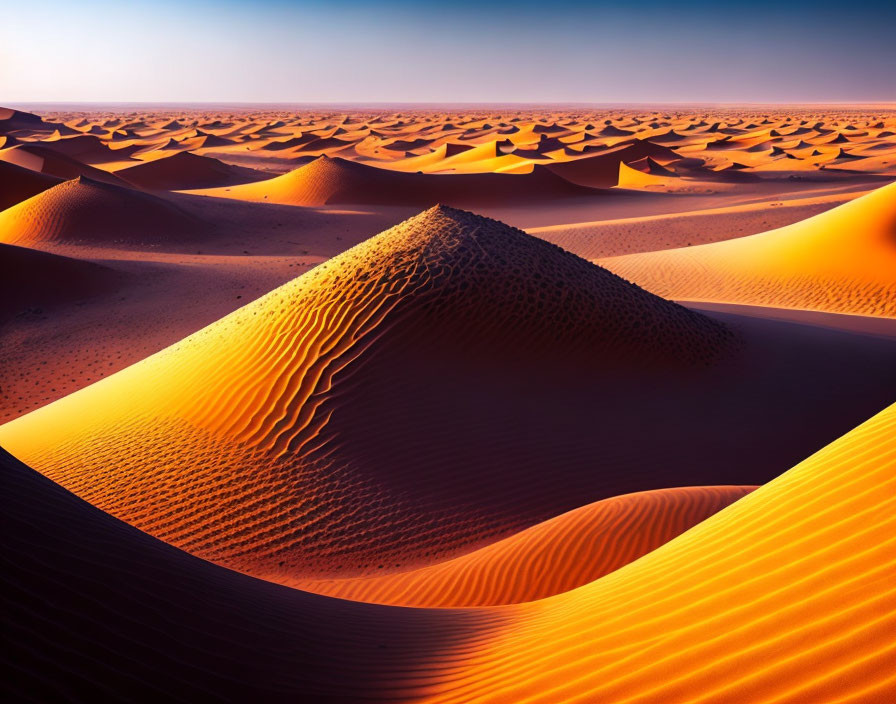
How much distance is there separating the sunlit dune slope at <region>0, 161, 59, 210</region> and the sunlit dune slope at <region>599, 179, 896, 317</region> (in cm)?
2317

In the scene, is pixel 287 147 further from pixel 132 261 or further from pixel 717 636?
pixel 717 636

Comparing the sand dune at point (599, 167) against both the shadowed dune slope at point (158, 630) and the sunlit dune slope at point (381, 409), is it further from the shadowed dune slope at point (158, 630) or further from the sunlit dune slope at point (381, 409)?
the shadowed dune slope at point (158, 630)

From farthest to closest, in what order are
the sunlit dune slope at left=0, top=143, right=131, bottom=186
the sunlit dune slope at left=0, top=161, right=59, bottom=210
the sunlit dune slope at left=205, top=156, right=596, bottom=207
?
the sunlit dune slope at left=0, top=143, right=131, bottom=186 → the sunlit dune slope at left=205, top=156, right=596, bottom=207 → the sunlit dune slope at left=0, top=161, right=59, bottom=210

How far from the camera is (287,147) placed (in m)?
68.4

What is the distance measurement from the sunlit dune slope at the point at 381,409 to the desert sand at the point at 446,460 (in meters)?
0.04

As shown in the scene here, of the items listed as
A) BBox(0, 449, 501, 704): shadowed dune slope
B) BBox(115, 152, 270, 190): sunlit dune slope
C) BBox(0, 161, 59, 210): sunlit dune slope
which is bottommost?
BBox(115, 152, 270, 190): sunlit dune slope

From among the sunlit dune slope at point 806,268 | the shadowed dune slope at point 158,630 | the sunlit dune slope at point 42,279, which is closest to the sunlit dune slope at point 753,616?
the shadowed dune slope at point 158,630

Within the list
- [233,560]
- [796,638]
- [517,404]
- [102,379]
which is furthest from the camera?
[102,379]

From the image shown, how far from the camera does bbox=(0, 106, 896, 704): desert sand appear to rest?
306cm

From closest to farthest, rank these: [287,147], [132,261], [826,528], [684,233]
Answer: [826,528] < [132,261] < [684,233] < [287,147]

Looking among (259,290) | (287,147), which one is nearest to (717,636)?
(259,290)

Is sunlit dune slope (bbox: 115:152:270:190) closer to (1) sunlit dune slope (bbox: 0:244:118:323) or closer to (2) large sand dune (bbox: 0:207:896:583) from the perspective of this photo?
(1) sunlit dune slope (bbox: 0:244:118:323)

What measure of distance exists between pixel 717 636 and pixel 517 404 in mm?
6929

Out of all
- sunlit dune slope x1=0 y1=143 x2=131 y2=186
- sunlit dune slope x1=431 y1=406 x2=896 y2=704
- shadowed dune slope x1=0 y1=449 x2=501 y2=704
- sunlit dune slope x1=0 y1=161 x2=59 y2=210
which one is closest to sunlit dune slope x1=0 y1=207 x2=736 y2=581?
shadowed dune slope x1=0 y1=449 x2=501 y2=704
